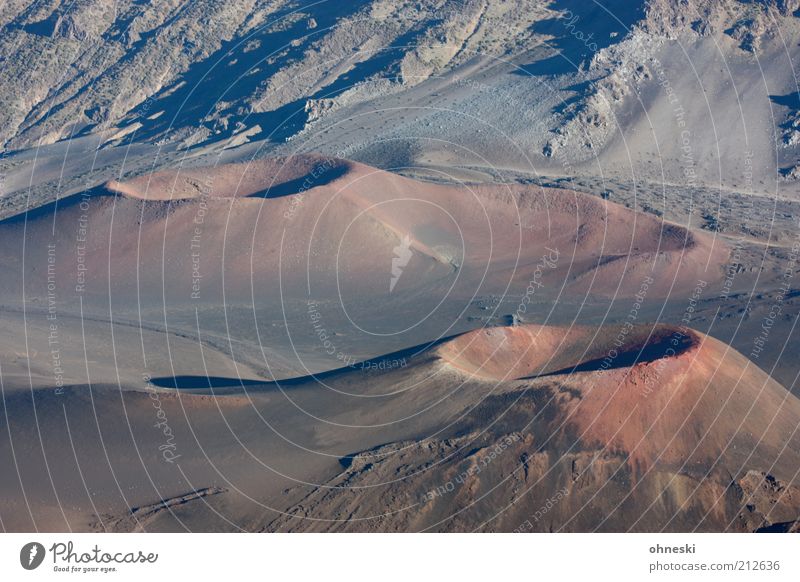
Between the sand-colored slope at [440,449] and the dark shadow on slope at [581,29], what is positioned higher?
the dark shadow on slope at [581,29]

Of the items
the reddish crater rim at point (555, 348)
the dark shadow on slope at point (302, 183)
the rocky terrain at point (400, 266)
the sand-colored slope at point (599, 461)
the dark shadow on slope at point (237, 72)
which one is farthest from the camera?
the dark shadow on slope at point (237, 72)

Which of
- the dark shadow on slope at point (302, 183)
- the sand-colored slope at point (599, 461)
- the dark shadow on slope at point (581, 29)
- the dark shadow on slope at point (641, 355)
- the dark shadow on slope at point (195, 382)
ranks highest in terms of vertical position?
the dark shadow on slope at point (581, 29)

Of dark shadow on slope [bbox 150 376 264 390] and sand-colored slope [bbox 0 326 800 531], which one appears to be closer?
sand-colored slope [bbox 0 326 800 531]

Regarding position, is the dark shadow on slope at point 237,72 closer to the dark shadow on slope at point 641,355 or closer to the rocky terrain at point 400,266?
the rocky terrain at point 400,266

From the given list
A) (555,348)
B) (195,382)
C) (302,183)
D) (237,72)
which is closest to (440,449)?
(555,348)

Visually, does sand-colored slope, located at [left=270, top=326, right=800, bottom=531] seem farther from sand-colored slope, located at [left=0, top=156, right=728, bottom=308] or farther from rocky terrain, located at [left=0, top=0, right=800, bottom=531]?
sand-colored slope, located at [left=0, top=156, right=728, bottom=308]

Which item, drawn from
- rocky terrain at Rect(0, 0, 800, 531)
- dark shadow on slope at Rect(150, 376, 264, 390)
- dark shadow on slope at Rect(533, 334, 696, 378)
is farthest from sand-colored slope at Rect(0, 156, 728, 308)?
dark shadow on slope at Rect(533, 334, 696, 378)

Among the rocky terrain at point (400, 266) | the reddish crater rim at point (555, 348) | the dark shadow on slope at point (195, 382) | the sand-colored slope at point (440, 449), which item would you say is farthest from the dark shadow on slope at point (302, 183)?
the sand-colored slope at point (440, 449)

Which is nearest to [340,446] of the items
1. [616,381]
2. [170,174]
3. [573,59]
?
[616,381]

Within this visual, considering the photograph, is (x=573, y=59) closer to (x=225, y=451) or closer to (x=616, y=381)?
(x=616, y=381)

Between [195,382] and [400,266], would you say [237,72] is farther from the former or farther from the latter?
[195,382]
